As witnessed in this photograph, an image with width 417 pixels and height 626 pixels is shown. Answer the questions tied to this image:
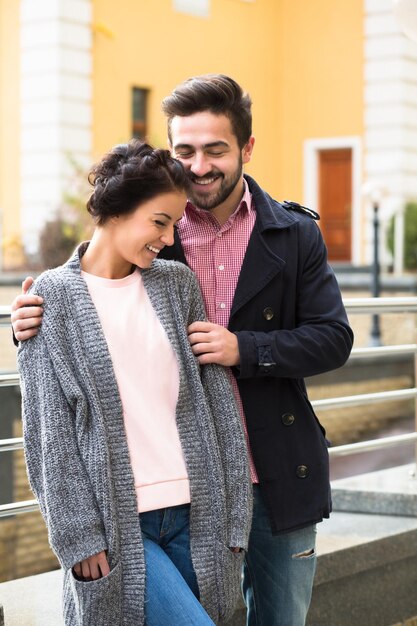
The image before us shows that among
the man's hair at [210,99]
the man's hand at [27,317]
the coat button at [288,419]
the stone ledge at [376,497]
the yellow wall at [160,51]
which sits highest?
the yellow wall at [160,51]

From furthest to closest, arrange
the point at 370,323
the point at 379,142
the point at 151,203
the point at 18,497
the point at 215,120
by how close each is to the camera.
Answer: the point at 379,142
the point at 370,323
the point at 18,497
the point at 215,120
the point at 151,203

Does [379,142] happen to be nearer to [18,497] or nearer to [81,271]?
[18,497]

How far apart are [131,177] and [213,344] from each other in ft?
1.39

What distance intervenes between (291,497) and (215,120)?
0.92 m

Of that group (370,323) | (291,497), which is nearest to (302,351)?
(291,497)

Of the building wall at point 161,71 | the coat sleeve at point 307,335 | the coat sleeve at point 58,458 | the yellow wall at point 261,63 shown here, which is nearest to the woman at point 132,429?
the coat sleeve at point 58,458

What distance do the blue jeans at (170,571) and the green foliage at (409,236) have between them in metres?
17.7

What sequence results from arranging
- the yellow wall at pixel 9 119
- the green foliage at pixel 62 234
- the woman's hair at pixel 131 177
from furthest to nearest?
the yellow wall at pixel 9 119, the green foliage at pixel 62 234, the woman's hair at pixel 131 177

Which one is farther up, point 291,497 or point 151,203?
point 151,203

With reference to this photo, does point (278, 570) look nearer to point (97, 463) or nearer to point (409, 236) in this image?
point (97, 463)

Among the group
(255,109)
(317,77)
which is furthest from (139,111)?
(317,77)

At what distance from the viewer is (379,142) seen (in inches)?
878

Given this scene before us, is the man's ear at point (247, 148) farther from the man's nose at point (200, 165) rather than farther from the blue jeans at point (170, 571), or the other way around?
the blue jeans at point (170, 571)

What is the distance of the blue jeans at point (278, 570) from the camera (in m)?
2.90
